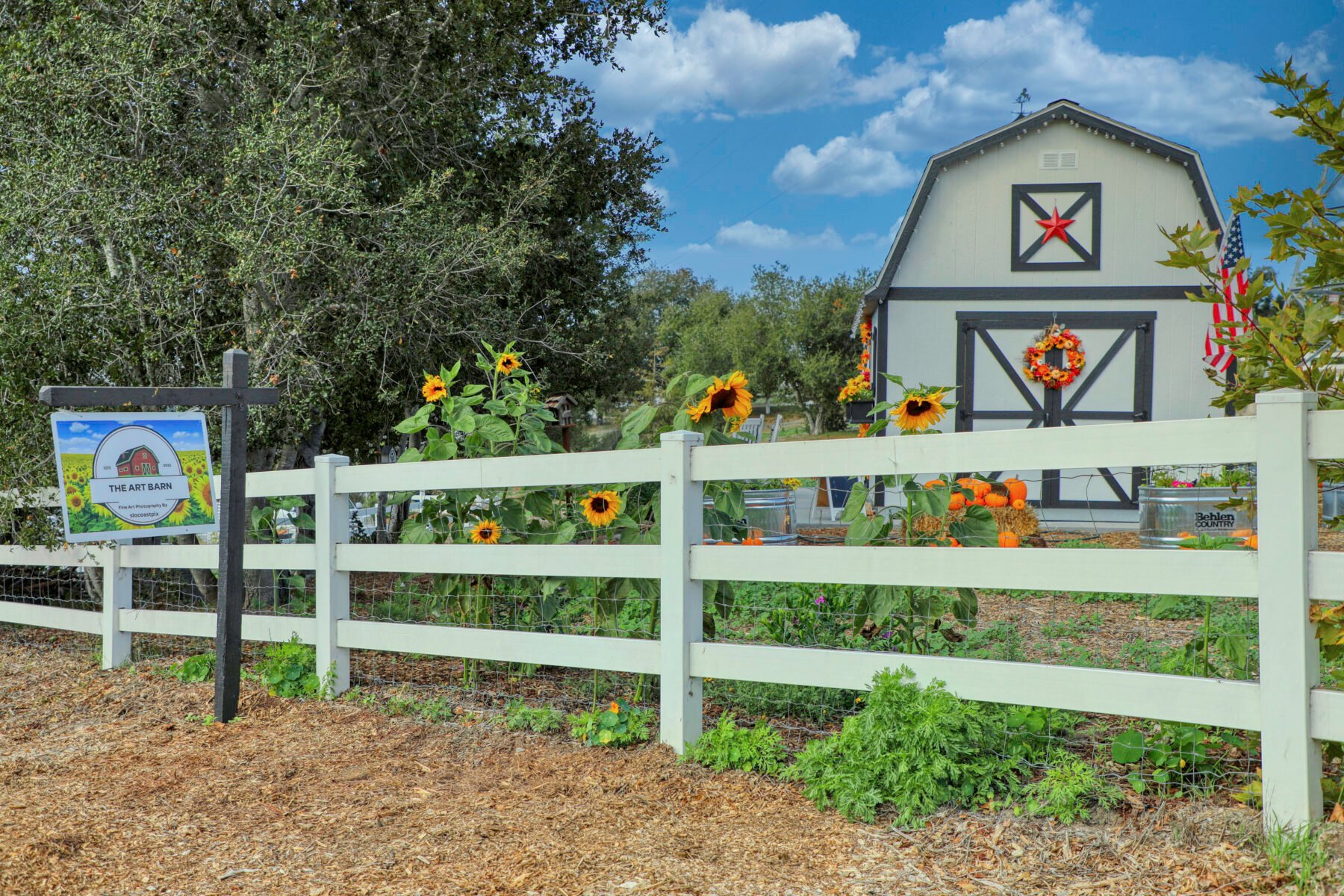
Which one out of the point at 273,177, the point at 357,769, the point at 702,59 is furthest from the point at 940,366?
the point at 702,59

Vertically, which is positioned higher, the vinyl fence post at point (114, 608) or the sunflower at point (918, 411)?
the sunflower at point (918, 411)

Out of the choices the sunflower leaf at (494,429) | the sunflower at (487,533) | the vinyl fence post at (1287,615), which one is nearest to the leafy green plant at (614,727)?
the sunflower at (487,533)

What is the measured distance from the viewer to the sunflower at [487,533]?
4426mm

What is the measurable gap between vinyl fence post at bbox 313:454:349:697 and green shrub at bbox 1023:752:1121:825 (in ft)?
10.6

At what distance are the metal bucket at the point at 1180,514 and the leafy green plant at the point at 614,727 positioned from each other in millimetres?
5543

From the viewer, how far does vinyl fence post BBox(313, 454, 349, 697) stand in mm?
4727

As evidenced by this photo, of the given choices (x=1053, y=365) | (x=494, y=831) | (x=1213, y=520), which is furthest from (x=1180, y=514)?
(x=494, y=831)

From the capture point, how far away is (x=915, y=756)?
9.55ft

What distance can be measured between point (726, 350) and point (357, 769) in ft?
110

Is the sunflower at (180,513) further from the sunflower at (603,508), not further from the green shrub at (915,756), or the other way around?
the green shrub at (915,756)

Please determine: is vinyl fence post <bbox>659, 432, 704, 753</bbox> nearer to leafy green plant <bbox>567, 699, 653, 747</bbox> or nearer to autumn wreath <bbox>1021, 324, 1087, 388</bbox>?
leafy green plant <bbox>567, 699, 653, 747</bbox>

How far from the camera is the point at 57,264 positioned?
593 centimetres

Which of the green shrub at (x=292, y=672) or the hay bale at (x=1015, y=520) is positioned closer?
the green shrub at (x=292, y=672)

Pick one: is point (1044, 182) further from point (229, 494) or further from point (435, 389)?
point (229, 494)
